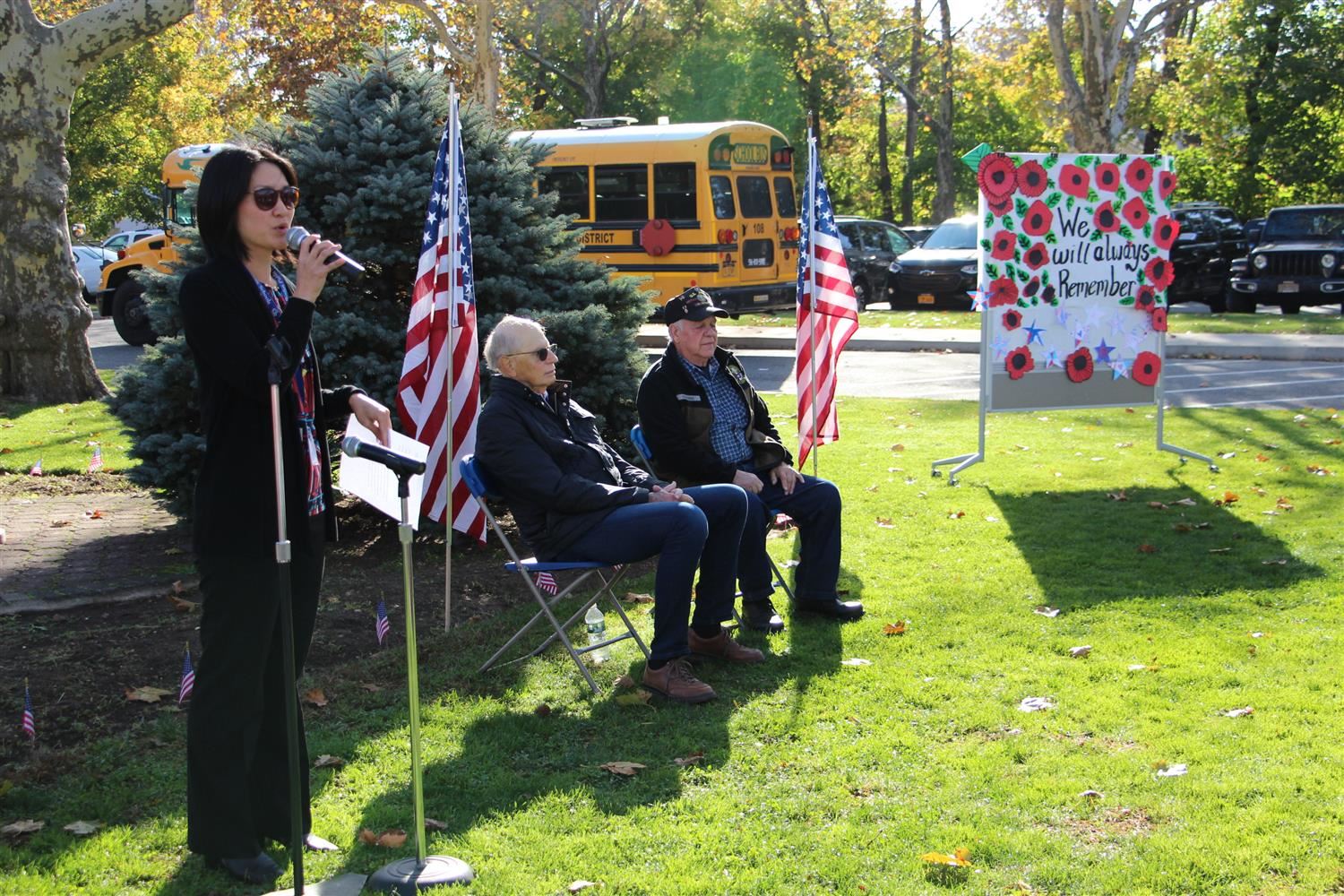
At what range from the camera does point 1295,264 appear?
→ 23.6 metres

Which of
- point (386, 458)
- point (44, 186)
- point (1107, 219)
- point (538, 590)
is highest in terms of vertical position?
point (44, 186)

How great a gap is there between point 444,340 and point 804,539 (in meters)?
2.03

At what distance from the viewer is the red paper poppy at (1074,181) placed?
934cm

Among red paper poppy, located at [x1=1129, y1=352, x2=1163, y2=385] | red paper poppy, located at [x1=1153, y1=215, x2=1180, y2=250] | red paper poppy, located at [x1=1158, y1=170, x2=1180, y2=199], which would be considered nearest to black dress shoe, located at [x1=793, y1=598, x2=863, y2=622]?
red paper poppy, located at [x1=1129, y1=352, x2=1163, y2=385]

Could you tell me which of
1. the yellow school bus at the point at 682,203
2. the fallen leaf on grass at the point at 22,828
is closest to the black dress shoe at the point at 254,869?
the fallen leaf on grass at the point at 22,828

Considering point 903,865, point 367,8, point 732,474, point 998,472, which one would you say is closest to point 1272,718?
point 903,865

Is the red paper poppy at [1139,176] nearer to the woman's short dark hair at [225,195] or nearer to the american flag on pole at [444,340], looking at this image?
the american flag on pole at [444,340]

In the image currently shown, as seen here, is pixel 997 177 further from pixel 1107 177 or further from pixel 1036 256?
pixel 1107 177

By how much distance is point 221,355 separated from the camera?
11.9 ft

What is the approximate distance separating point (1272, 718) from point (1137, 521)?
3339 mm

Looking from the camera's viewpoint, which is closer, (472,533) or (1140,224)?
(472,533)

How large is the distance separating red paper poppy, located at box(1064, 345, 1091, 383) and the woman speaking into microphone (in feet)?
21.5

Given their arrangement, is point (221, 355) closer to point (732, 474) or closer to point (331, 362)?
point (732, 474)

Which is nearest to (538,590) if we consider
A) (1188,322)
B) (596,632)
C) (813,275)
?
(596,632)
